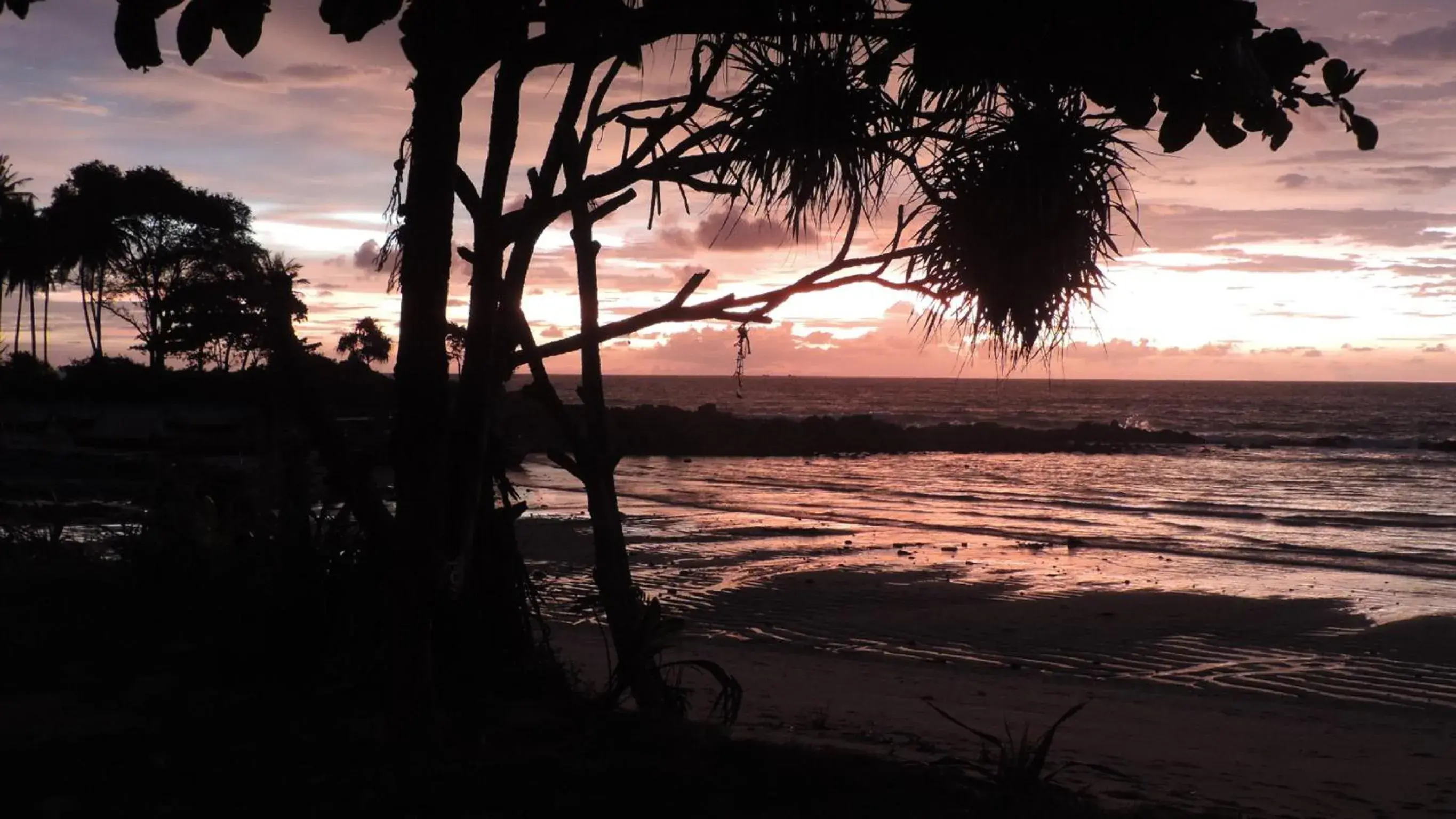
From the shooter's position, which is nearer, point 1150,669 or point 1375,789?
point 1375,789

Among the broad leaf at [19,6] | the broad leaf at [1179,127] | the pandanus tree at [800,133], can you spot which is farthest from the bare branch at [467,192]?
the broad leaf at [1179,127]

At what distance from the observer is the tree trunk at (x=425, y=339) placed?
365cm

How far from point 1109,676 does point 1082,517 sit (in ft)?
49.1

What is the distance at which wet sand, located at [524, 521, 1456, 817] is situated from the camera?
21.2ft

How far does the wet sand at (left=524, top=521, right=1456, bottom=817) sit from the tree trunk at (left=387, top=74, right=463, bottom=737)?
2.85m

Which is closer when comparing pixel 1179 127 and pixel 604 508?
pixel 1179 127

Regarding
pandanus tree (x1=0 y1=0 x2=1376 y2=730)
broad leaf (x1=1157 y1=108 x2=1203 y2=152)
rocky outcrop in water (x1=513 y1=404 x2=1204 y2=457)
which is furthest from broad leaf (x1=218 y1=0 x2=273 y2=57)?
rocky outcrop in water (x1=513 y1=404 x2=1204 y2=457)

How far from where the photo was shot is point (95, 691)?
520cm

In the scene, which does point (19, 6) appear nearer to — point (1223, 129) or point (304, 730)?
point (304, 730)

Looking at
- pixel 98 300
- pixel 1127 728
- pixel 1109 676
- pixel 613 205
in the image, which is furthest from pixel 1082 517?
pixel 98 300

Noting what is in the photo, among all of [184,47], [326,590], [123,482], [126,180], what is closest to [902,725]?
[326,590]

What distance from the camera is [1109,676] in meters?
9.73

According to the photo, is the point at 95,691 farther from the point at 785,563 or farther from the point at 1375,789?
the point at 785,563

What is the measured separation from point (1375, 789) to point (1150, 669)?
366 centimetres
